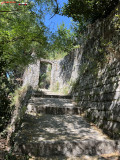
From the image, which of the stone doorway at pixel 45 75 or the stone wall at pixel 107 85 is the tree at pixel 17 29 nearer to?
the stone wall at pixel 107 85

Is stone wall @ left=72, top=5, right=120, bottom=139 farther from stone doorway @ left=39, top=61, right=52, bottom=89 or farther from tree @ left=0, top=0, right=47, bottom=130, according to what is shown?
stone doorway @ left=39, top=61, right=52, bottom=89

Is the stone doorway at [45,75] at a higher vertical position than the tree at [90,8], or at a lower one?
lower

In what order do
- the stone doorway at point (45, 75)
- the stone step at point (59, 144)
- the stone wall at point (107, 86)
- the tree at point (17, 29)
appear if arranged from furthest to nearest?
the stone doorway at point (45, 75)
the tree at point (17, 29)
the stone wall at point (107, 86)
the stone step at point (59, 144)

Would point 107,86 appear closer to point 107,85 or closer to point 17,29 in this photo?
point 107,85

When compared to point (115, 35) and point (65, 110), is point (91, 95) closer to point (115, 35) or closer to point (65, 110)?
point (65, 110)

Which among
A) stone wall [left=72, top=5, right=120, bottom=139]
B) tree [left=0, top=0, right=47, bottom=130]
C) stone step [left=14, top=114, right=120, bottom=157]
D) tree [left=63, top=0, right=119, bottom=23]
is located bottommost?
stone step [left=14, top=114, right=120, bottom=157]

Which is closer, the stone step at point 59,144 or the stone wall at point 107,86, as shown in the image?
the stone step at point 59,144

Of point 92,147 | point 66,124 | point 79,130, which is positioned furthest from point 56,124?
point 92,147

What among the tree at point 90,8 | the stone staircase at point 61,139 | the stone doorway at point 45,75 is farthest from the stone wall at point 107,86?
the stone doorway at point 45,75

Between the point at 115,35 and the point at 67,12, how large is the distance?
3.50m

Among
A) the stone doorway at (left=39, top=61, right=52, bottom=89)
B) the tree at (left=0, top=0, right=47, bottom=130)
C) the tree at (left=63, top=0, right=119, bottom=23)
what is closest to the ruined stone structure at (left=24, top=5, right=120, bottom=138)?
the tree at (left=63, top=0, right=119, bottom=23)

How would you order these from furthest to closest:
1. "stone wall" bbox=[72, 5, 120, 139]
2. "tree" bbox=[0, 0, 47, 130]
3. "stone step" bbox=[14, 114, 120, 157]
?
"tree" bbox=[0, 0, 47, 130] < "stone wall" bbox=[72, 5, 120, 139] < "stone step" bbox=[14, 114, 120, 157]

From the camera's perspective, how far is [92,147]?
234cm

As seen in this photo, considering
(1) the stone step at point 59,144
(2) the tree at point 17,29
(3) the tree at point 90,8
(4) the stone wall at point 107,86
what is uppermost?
(3) the tree at point 90,8
